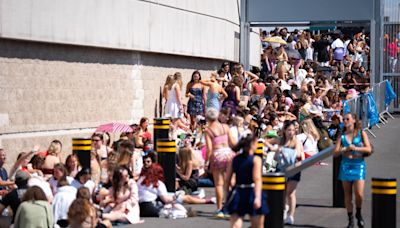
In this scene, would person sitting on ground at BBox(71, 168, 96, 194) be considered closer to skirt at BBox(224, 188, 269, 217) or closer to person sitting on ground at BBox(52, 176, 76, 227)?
person sitting on ground at BBox(52, 176, 76, 227)

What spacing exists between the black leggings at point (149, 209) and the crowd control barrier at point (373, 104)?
34.6 ft

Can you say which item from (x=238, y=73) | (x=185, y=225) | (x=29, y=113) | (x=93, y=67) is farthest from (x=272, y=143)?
(x=238, y=73)

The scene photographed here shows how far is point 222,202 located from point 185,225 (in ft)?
3.98

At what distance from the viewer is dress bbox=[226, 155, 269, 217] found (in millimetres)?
13109

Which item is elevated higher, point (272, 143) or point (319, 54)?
point (319, 54)

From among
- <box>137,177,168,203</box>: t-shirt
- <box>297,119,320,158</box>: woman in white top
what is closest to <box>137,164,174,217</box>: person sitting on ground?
<box>137,177,168,203</box>: t-shirt

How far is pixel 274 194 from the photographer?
45.3 feet

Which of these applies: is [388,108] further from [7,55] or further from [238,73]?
[7,55]

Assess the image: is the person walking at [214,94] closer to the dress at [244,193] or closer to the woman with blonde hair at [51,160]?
the woman with blonde hair at [51,160]

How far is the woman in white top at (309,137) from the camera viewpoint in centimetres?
2377

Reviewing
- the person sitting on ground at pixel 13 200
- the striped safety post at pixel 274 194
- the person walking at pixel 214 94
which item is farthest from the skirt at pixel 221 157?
the person walking at pixel 214 94

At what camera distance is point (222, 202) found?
56.7 feet

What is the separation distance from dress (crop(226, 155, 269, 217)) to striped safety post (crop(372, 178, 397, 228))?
167 centimetres

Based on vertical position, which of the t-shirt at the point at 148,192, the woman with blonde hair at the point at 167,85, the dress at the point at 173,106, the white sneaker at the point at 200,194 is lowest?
the white sneaker at the point at 200,194
